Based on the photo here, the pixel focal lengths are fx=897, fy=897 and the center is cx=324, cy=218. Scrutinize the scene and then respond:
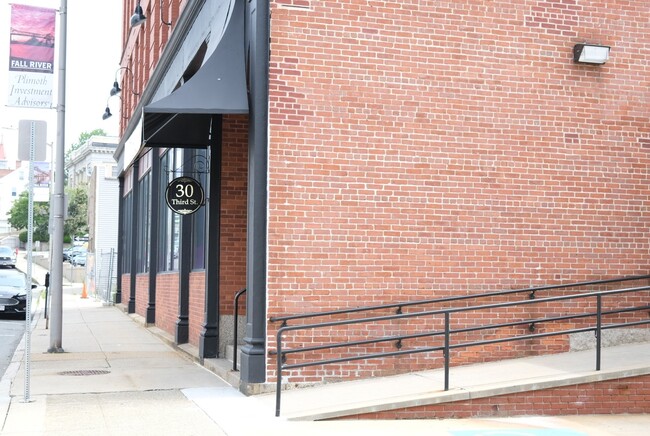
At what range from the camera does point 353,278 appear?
1102cm

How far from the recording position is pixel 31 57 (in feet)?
48.3

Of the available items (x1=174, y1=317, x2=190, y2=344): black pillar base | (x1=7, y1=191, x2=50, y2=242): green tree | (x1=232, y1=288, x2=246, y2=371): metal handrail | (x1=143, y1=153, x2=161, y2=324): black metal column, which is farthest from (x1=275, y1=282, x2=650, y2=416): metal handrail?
(x1=7, y1=191, x2=50, y2=242): green tree

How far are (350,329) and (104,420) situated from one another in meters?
3.14

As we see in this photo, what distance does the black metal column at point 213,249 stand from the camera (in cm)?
1379

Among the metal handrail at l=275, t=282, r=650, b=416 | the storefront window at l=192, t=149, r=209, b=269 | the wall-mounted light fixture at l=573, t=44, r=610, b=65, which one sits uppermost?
the wall-mounted light fixture at l=573, t=44, r=610, b=65

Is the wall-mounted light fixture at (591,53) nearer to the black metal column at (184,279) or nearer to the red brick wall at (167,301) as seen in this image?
the black metal column at (184,279)

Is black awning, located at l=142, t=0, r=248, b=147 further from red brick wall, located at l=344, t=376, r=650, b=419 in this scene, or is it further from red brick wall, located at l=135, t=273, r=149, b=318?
red brick wall, located at l=135, t=273, r=149, b=318

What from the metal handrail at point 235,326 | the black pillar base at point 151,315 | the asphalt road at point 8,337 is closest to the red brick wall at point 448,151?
the metal handrail at point 235,326

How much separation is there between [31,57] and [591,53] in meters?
8.83

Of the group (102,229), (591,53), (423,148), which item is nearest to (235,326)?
(423,148)

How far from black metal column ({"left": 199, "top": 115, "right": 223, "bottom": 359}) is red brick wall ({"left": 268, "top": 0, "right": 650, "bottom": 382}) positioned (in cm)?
316

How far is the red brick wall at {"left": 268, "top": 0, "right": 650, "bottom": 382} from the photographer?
11.0 meters

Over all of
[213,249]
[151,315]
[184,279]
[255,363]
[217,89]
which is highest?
[217,89]

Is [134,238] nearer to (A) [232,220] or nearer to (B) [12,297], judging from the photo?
(B) [12,297]
